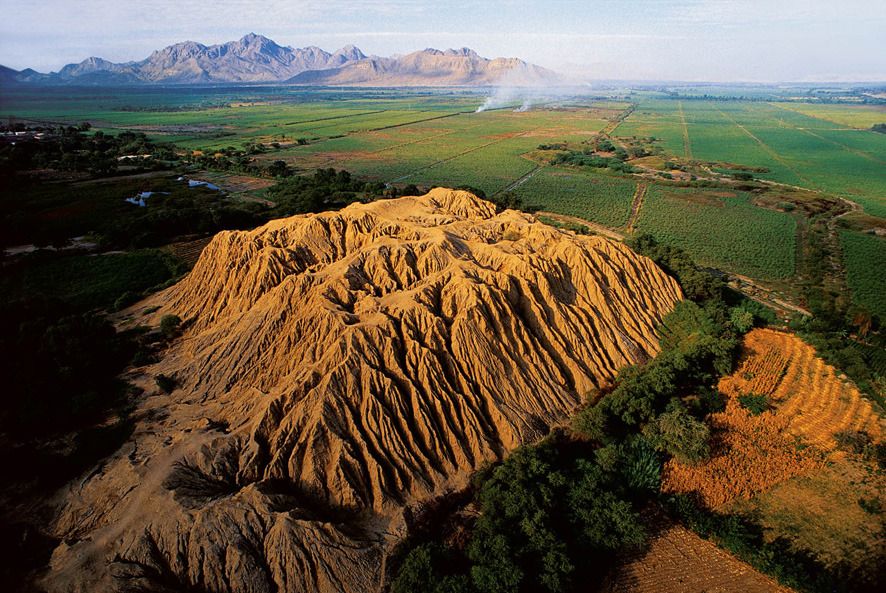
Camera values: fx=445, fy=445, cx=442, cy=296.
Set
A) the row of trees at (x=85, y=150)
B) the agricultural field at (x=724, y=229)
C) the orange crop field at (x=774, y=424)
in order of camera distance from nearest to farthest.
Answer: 1. the orange crop field at (x=774, y=424)
2. the agricultural field at (x=724, y=229)
3. the row of trees at (x=85, y=150)

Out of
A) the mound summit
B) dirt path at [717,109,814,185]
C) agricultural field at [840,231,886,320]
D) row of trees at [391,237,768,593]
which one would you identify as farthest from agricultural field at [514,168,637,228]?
row of trees at [391,237,768,593]

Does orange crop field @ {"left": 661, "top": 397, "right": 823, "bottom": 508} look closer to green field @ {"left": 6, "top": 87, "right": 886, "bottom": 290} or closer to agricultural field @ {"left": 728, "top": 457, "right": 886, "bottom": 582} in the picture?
agricultural field @ {"left": 728, "top": 457, "right": 886, "bottom": 582}

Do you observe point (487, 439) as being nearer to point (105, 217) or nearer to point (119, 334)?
point (119, 334)

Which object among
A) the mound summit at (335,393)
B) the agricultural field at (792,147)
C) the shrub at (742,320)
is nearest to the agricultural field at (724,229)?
the shrub at (742,320)

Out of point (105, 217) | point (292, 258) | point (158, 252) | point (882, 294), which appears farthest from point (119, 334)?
point (882, 294)

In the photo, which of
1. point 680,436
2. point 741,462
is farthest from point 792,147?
point 680,436

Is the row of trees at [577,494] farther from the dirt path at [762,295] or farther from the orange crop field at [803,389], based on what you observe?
the dirt path at [762,295]
